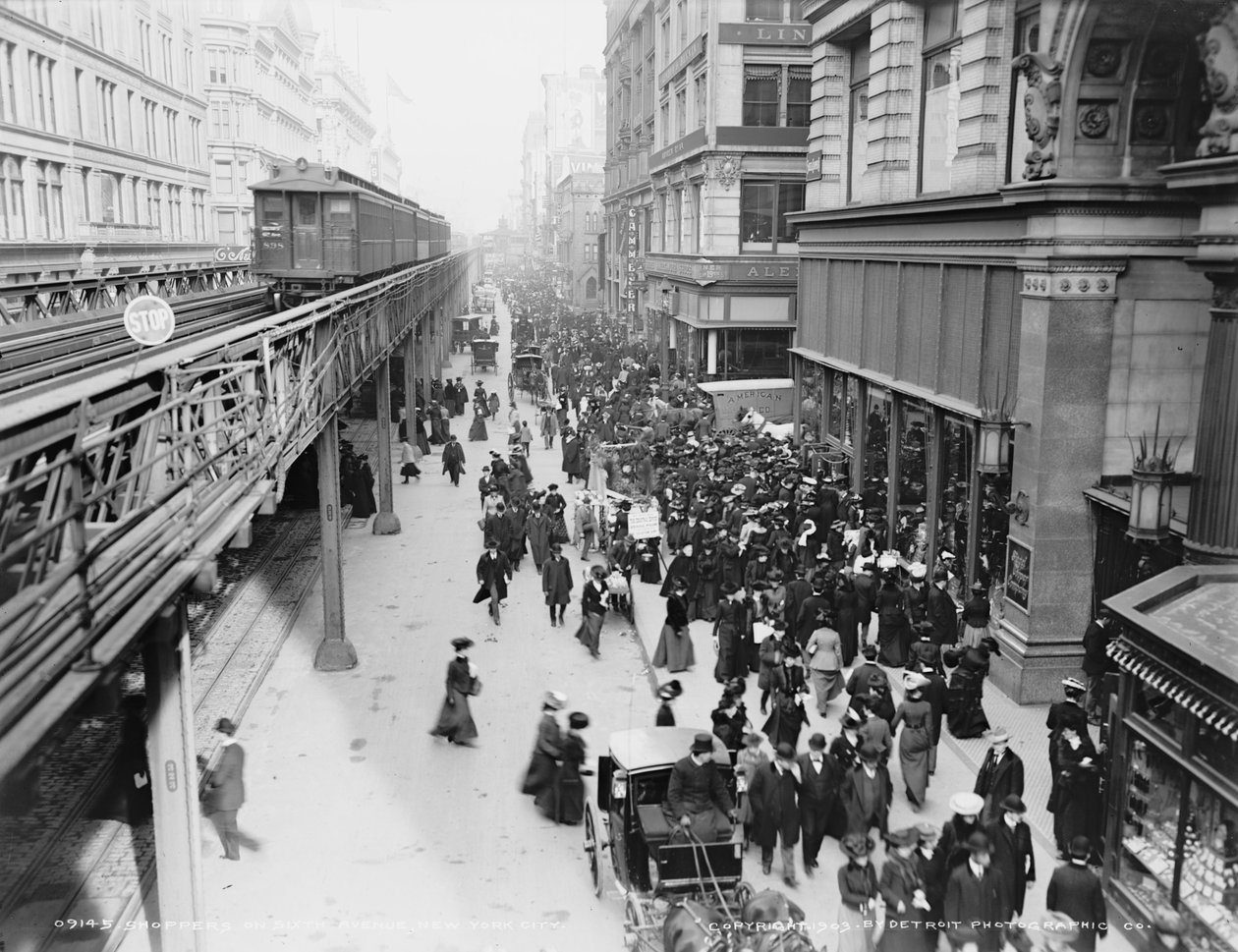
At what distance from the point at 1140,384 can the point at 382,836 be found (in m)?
11.5

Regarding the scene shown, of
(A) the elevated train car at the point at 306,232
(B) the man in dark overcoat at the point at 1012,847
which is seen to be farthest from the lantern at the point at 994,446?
(A) the elevated train car at the point at 306,232

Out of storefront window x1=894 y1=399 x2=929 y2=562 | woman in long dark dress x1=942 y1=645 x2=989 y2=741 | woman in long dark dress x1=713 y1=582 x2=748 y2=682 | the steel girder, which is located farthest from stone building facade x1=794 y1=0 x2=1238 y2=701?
the steel girder

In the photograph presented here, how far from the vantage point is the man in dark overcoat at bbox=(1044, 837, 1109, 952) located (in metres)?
9.27

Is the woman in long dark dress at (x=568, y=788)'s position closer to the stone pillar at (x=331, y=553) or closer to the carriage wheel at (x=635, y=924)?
the carriage wheel at (x=635, y=924)

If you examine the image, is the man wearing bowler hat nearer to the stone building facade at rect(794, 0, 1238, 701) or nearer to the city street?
the city street

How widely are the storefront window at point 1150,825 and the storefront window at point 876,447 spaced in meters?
12.6

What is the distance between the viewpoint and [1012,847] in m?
9.96

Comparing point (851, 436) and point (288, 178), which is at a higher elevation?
point (288, 178)

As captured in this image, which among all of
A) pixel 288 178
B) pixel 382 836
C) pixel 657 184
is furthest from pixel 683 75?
pixel 382 836

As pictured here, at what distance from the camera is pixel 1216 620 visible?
34.9 ft

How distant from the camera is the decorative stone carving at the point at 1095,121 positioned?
1511cm

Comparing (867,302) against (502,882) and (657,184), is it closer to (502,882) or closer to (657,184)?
(502,882)

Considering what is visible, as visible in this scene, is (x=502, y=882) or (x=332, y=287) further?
(x=332, y=287)

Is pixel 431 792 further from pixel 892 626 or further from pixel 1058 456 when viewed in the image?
pixel 1058 456
